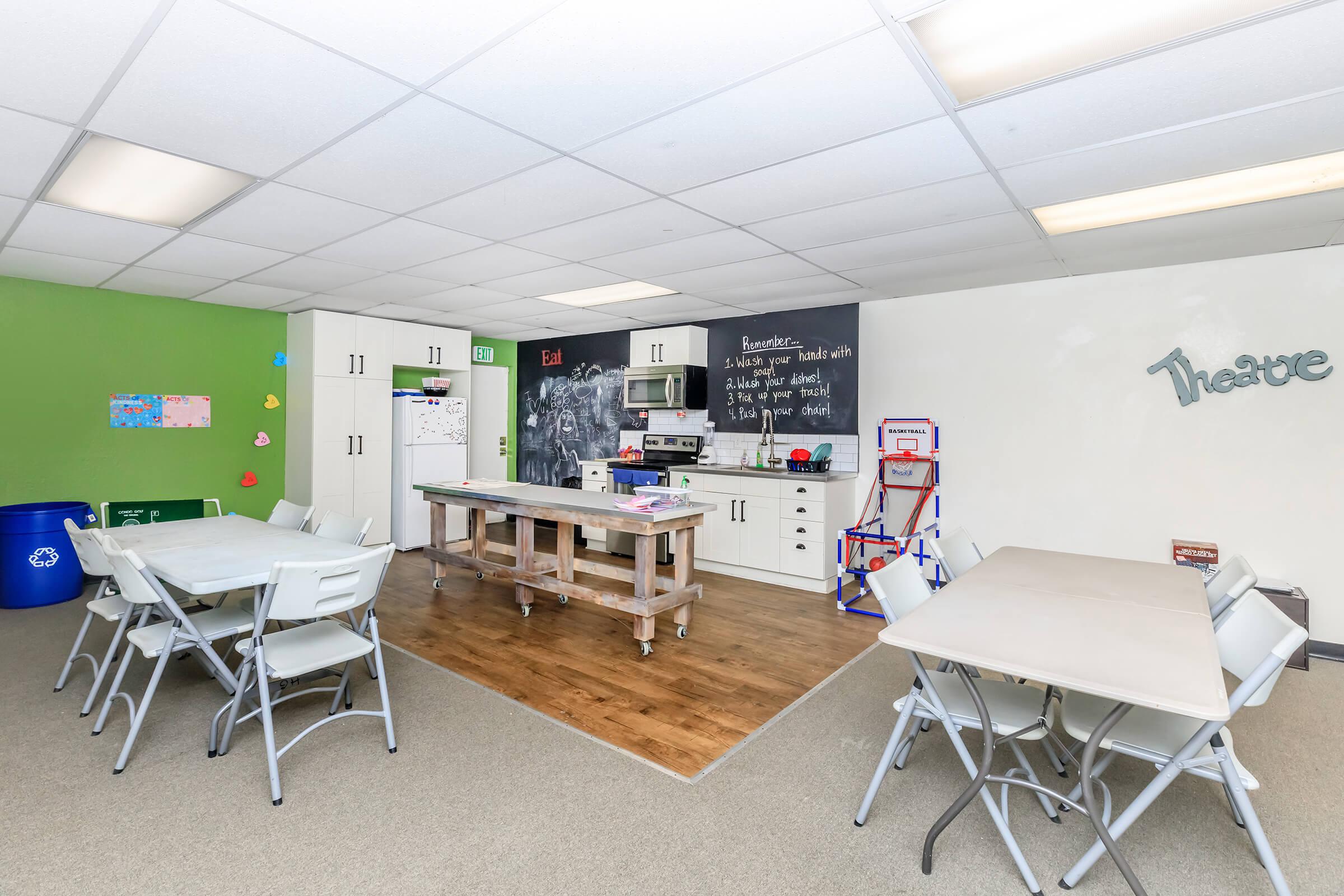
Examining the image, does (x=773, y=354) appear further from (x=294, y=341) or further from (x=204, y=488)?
(x=204, y=488)

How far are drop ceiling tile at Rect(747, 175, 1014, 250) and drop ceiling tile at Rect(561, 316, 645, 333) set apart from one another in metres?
2.90

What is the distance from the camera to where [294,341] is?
19.9ft

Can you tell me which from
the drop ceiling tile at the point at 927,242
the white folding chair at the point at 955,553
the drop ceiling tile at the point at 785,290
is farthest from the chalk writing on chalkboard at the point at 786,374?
the white folding chair at the point at 955,553

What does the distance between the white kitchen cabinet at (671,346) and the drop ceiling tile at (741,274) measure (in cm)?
134

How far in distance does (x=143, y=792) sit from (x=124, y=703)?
977 mm

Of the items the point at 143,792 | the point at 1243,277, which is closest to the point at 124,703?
the point at 143,792

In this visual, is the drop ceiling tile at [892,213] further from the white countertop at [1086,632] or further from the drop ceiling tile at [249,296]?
the drop ceiling tile at [249,296]

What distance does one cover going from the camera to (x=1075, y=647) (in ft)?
6.11

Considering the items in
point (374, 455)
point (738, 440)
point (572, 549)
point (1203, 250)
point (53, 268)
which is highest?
point (1203, 250)

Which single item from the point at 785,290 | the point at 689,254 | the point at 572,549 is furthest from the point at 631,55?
the point at 785,290

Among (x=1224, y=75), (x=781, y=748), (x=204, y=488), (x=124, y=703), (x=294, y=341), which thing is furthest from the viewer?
(x=294, y=341)

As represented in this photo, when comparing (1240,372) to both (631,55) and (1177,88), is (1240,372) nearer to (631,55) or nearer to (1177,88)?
(1177,88)

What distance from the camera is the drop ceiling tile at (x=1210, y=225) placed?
3.02 metres

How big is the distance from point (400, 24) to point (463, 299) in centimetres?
382
